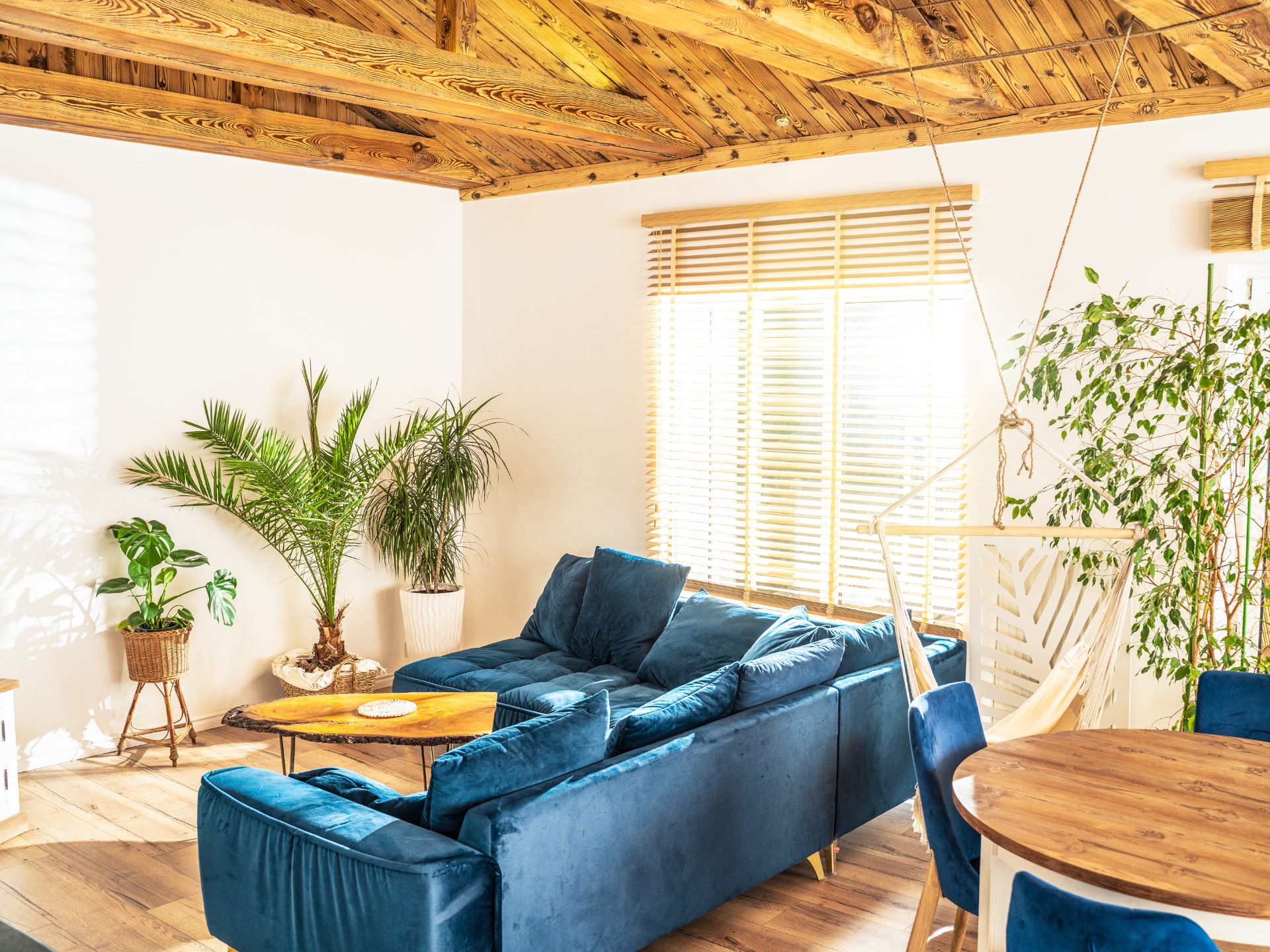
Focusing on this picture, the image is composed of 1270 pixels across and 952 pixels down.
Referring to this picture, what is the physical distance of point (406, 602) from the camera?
19.0 ft

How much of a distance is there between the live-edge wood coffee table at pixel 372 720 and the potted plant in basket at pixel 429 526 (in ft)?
5.09

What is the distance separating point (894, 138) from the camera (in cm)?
463

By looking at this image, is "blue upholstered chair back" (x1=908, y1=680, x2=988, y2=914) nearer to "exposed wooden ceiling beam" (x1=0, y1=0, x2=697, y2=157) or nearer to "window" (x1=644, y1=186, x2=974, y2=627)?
"window" (x1=644, y1=186, x2=974, y2=627)

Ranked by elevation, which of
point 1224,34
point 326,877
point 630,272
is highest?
point 1224,34

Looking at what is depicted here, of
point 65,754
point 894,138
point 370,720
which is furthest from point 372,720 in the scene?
point 894,138

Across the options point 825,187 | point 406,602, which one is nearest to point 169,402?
point 406,602

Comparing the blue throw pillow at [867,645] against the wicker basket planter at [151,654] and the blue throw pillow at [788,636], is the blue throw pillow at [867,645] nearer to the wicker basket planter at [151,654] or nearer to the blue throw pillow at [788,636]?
the blue throw pillow at [788,636]

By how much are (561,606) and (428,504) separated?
39.2 inches

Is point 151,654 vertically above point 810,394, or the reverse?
point 810,394

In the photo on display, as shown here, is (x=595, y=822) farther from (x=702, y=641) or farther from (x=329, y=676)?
(x=329, y=676)

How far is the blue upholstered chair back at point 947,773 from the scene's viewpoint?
2.69 metres

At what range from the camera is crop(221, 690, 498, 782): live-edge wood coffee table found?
3.70m

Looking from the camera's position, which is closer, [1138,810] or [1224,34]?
[1138,810]

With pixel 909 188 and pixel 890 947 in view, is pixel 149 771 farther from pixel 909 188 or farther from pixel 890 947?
pixel 909 188
